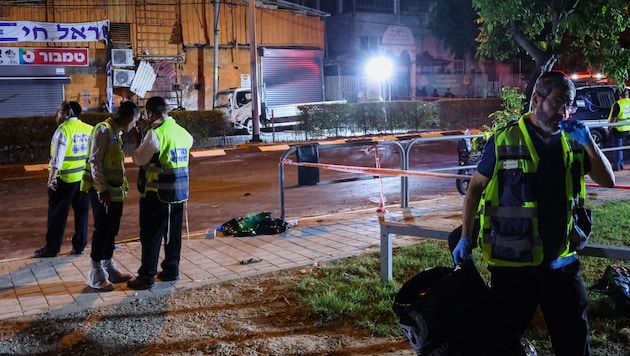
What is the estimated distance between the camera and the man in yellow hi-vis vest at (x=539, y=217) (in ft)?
10.6

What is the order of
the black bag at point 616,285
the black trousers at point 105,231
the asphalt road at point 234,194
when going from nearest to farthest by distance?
the black bag at point 616,285
the black trousers at point 105,231
the asphalt road at point 234,194

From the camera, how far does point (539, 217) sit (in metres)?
3.23

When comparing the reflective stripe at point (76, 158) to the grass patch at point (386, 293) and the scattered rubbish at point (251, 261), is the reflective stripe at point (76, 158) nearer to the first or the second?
the scattered rubbish at point (251, 261)

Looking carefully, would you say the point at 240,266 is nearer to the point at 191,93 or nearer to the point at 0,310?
the point at 0,310

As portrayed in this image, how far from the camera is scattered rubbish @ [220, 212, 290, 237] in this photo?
325 inches

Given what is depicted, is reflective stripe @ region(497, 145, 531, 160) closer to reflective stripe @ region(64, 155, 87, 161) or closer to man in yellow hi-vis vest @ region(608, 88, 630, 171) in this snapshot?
reflective stripe @ region(64, 155, 87, 161)

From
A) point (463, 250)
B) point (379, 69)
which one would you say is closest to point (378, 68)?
point (379, 69)

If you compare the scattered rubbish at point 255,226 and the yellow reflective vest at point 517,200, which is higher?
the yellow reflective vest at point 517,200

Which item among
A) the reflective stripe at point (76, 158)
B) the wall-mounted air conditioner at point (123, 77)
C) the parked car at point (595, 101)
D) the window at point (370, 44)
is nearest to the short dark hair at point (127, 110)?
the reflective stripe at point (76, 158)

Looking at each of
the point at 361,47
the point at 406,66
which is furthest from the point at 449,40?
the point at 361,47

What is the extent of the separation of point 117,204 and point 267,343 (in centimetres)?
248

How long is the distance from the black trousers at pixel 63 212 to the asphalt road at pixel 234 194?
1.77 feet

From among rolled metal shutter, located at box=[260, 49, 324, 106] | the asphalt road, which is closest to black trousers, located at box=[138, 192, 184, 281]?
the asphalt road

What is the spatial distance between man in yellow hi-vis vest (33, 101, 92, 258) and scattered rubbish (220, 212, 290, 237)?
1840 mm
